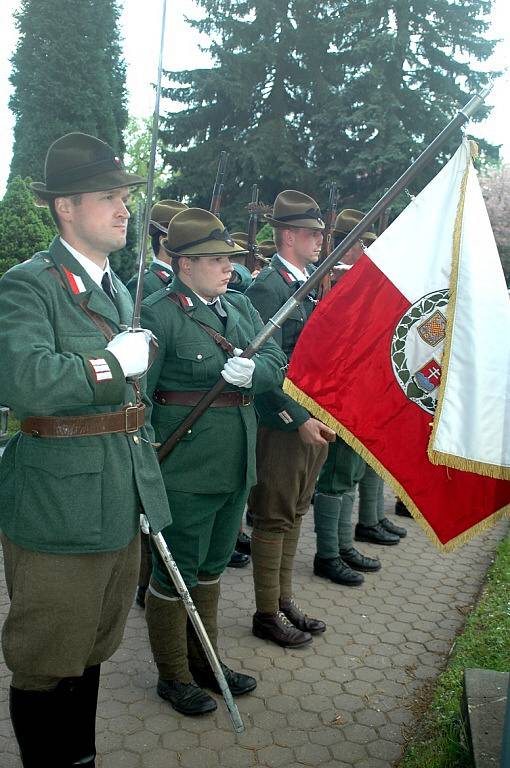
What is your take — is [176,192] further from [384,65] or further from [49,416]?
[49,416]

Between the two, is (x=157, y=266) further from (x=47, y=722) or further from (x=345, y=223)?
(x=47, y=722)

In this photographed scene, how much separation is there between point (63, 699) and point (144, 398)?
1079mm

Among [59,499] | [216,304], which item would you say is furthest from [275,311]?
[59,499]

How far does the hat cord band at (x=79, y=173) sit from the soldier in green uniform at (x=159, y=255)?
7.77ft

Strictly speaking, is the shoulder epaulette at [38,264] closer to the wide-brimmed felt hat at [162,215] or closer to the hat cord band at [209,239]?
the hat cord band at [209,239]

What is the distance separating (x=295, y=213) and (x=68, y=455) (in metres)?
2.44

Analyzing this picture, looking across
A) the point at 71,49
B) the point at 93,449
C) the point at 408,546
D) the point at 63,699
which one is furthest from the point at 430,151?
the point at 71,49

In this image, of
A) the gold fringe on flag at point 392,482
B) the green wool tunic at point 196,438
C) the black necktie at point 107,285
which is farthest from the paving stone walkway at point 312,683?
the black necktie at point 107,285

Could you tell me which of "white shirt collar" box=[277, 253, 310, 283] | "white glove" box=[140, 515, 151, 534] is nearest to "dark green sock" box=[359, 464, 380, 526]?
"white shirt collar" box=[277, 253, 310, 283]

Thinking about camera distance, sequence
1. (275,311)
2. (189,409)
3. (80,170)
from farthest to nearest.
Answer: (275,311) → (189,409) → (80,170)

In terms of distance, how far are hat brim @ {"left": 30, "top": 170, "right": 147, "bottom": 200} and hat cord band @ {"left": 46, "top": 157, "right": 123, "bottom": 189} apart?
0.01 meters

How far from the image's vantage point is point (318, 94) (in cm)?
2378

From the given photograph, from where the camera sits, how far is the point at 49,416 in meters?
2.35

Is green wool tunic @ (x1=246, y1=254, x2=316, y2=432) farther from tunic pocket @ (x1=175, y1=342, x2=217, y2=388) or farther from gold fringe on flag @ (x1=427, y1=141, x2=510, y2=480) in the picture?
gold fringe on flag @ (x1=427, y1=141, x2=510, y2=480)
